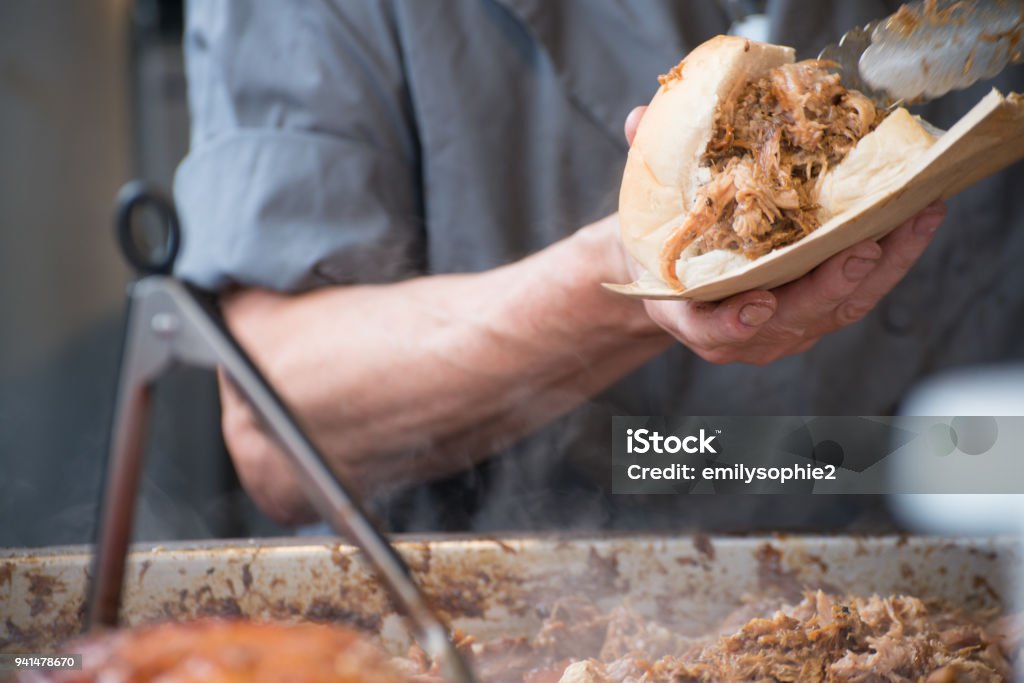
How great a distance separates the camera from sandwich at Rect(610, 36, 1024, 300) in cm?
68

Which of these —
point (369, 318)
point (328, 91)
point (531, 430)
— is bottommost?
point (531, 430)

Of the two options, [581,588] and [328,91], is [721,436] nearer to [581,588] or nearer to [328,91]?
[581,588]

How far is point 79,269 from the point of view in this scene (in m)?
1.72

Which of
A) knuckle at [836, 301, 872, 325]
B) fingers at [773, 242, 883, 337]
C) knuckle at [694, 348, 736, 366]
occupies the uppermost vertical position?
fingers at [773, 242, 883, 337]

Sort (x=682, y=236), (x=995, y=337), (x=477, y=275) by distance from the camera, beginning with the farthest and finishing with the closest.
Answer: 1. (x=995, y=337)
2. (x=477, y=275)
3. (x=682, y=236)

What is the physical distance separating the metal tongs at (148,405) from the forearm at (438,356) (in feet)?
1.36

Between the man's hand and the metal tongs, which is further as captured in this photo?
the man's hand

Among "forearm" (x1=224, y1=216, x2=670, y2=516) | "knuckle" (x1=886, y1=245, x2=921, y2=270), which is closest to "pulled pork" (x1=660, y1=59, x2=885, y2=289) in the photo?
"knuckle" (x1=886, y1=245, x2=921, y2=270)

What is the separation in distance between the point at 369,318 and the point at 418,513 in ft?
0.80

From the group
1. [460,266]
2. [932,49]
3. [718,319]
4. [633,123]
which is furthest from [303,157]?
[932,49]

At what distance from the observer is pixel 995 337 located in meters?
1.30

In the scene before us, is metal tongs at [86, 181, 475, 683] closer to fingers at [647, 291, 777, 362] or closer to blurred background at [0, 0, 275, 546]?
blurred background at [0, 0, 275, 546]

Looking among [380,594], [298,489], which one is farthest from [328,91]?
[380,594]

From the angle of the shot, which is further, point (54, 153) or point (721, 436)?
point (54, 153)
